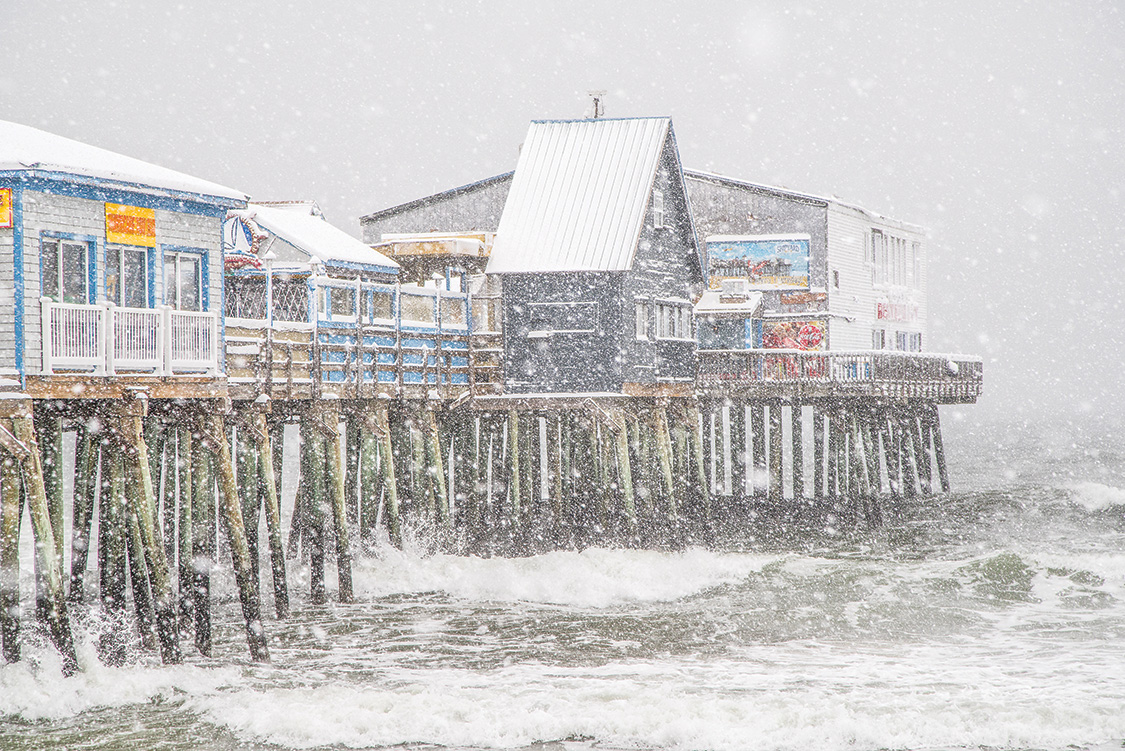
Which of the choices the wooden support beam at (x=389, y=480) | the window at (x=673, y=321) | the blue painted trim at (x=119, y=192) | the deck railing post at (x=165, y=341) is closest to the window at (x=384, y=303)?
the wooden support beam at (x=389, y=480)

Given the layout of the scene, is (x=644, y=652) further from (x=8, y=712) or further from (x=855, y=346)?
(x=855, y=346)

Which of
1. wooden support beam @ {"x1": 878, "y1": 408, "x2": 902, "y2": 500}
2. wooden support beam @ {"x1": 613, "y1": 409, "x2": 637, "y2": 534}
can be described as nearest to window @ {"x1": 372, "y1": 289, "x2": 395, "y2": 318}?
wooden support beam @ {"x1": 613, "y1": 409, "x2": 637, "y2": 534}

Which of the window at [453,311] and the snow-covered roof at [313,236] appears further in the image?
the window at [453,311]

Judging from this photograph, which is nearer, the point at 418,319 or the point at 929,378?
the point at 418,319

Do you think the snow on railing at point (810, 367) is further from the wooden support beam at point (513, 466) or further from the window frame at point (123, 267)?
the window frame at point (123, 267)

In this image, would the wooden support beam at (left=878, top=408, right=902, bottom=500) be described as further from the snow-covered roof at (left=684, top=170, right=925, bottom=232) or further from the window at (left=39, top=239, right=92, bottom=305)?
the window at (left=39, top=239, right=92, bottom=305)

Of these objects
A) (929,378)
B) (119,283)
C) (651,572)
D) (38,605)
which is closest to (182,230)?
(119,283)

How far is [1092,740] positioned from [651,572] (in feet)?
37.2

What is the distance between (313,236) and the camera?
25.3 metres

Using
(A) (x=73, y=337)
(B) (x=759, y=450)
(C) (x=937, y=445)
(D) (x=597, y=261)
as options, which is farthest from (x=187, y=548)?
(C) (x=937, y=445)

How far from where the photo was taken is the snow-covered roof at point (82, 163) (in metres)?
14.8

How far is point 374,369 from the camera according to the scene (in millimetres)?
22359

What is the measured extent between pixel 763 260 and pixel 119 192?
24602 millimetres

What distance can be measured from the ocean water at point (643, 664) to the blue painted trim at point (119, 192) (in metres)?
5.94
